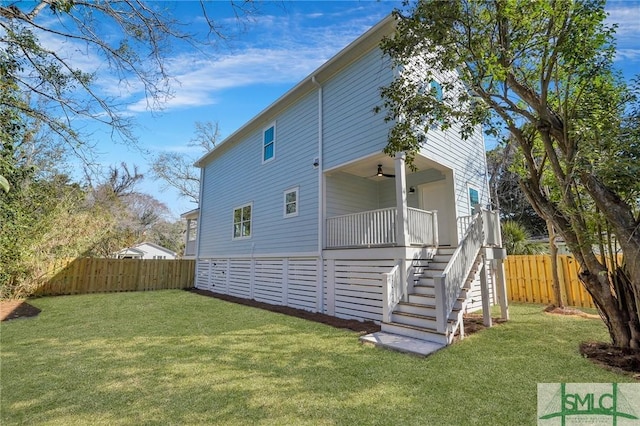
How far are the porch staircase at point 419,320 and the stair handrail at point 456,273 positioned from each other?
12 cm

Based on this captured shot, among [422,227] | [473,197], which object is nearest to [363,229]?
[422,227]

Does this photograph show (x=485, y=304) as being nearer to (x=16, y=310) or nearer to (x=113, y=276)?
(x=16, y=310)

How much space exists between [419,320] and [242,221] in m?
8.66

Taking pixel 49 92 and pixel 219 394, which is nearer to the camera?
pixel 219 394

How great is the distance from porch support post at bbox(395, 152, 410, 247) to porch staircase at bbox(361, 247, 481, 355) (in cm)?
62

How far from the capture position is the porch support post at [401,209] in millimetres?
6781

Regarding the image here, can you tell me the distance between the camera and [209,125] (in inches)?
923

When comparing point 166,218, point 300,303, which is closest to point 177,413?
point 300,303

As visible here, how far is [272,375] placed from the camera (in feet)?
13.3

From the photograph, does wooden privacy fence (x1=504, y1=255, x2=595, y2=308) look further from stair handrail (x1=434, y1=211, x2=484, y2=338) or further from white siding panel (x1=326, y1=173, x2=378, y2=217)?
white siding panel (x1=326, y1=173, x2=378, y2=217)

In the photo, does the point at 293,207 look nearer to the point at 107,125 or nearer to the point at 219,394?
the point at 107,125

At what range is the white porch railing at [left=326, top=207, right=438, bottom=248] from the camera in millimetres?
7133

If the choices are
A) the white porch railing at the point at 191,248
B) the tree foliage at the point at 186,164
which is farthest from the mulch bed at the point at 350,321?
the tree foliage at the point at 186,164

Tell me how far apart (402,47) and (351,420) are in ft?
19.3
